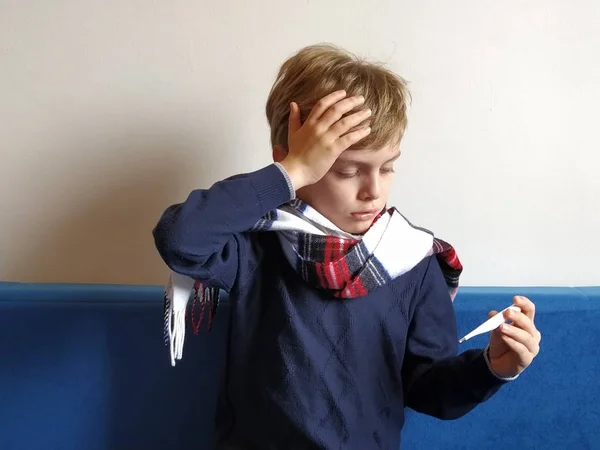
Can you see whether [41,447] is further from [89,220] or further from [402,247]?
[402,247]

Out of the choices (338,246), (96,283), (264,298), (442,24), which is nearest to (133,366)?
(96,283)

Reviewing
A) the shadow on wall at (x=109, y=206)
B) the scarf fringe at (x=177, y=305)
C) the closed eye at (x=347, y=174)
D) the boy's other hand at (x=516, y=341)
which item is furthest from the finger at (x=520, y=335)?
the shadow on wall at (x=109, y=206)

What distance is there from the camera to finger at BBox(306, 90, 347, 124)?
2.24ft

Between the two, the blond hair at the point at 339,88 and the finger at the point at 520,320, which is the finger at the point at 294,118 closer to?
the blond hair at the point at 339,88

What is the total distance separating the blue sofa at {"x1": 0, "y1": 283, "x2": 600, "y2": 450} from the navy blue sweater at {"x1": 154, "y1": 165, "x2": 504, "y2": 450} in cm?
12

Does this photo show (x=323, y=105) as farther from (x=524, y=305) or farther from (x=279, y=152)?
(x=524, y=305)

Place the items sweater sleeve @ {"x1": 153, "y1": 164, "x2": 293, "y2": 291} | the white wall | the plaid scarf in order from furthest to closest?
the white wall < the plaid scarf < sweater sleeve @ {"x1": 153, "y1": 164, "x2": 293, "y2": 291}

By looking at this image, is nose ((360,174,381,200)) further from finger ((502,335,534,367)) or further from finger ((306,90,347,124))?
finger ((502,335,534,367))

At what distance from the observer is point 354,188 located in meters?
0.74

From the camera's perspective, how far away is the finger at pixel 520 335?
27.1 inches

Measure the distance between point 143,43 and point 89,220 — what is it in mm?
291

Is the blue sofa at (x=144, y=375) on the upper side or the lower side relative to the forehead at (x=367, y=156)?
lower

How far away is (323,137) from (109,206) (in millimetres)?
440

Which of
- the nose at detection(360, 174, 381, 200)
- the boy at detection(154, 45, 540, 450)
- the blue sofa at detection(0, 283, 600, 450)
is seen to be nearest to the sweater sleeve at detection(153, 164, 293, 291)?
the boy at detection(154, 45, 540, 450)
